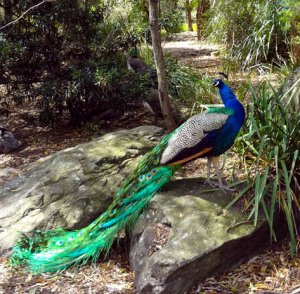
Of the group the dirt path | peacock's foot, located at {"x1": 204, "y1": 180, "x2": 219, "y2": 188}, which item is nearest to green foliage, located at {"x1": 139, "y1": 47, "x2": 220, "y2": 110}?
the dirt path

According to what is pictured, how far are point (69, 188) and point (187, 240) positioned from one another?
1347mm

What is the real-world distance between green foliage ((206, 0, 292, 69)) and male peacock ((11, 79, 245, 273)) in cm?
403

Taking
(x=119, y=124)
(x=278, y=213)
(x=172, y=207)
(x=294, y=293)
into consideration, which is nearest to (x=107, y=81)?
(x=119, y=124)

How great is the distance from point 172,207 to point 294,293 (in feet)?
3.57

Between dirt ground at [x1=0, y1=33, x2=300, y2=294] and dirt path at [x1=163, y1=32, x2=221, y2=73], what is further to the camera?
dirt path at [x1=163, y1=32, x2=221, y2=73]

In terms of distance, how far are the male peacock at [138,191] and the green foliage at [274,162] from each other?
0.31m

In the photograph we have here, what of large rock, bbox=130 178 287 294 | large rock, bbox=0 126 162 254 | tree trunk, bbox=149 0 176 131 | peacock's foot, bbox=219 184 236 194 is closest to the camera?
large rock, bbox=130 178 287 294

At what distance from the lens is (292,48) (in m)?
6.76

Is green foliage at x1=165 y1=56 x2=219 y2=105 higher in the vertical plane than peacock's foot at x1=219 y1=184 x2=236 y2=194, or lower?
higher

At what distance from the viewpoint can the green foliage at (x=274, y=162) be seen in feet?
10.5

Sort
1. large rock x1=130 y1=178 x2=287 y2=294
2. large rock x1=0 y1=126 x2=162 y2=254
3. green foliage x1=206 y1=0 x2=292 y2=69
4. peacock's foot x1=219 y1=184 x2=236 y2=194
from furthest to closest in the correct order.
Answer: green foliage x1=206 y1=0 x2=292 y2=69, large rock x1=0 y1=126 x2=162 y2=254, peacock's foot x1=219 y1=184 x2=236 y2=194, large rock x1=130 y1=178 x2=287 y2=294

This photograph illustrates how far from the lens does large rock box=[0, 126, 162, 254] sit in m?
3.71

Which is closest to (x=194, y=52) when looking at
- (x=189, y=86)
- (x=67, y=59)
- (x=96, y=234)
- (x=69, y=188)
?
(x=189, y=86)

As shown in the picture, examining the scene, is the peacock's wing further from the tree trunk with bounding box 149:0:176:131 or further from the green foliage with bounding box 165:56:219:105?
the green foliage with bounding box 165:56:219:105
